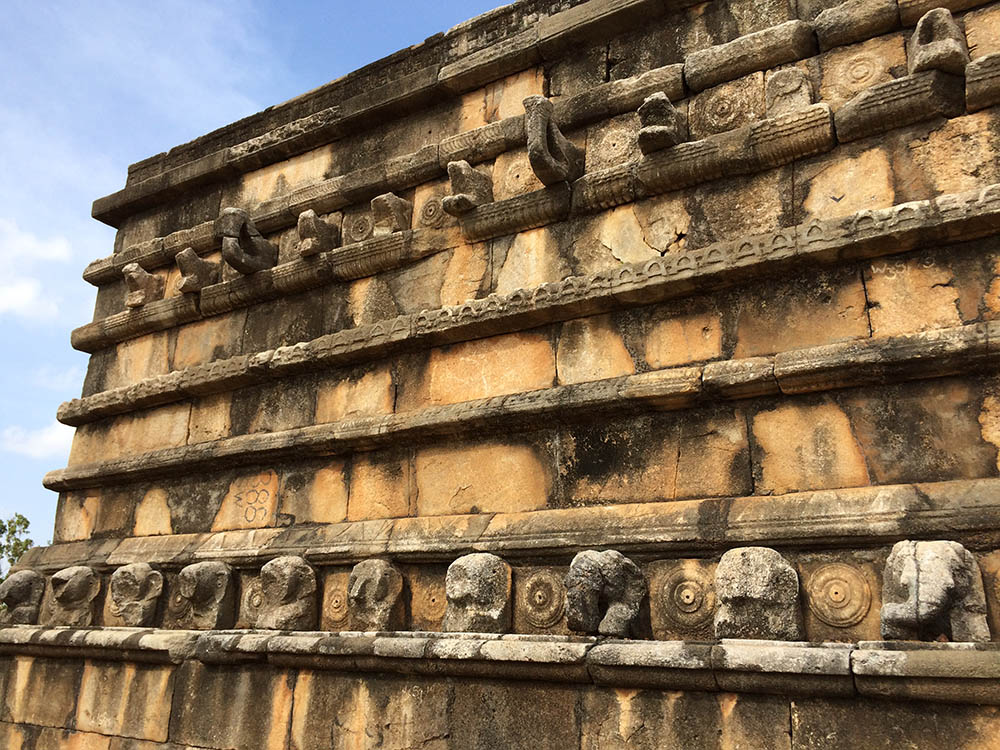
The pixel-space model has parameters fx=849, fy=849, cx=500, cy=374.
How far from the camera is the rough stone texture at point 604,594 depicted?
3.61 m

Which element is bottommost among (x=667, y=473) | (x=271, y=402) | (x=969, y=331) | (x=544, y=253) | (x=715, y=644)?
(x=715, y=644)

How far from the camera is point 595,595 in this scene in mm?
3629

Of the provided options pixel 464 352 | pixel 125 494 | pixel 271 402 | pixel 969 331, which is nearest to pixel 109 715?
pixel 125 494

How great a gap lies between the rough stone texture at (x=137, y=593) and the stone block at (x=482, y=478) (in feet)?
6.77

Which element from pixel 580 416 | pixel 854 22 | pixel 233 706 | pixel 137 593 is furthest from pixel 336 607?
pixel 854 22

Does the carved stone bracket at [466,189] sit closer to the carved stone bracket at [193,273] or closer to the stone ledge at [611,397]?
the stone ledge at [611,397]

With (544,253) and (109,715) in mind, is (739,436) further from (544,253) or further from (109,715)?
(109,715)

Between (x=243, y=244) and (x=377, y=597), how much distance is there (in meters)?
2.85

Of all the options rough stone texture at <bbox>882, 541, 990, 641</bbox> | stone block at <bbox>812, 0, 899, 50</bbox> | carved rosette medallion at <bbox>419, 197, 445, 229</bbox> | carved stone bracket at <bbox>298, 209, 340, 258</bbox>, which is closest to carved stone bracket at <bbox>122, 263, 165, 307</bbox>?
carved stone bracket at <bbox>298, 209, 340, 258</bbox>

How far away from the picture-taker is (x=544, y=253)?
4.70 metres

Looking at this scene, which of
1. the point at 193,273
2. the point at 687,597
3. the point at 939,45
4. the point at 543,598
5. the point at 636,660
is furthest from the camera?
the point at 193,273

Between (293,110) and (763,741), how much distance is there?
5502 mm

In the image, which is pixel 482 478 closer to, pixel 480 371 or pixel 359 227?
pixel 480 371

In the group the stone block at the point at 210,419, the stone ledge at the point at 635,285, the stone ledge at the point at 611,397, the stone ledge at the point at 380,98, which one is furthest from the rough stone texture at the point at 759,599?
the stone block at the point at 210,419
